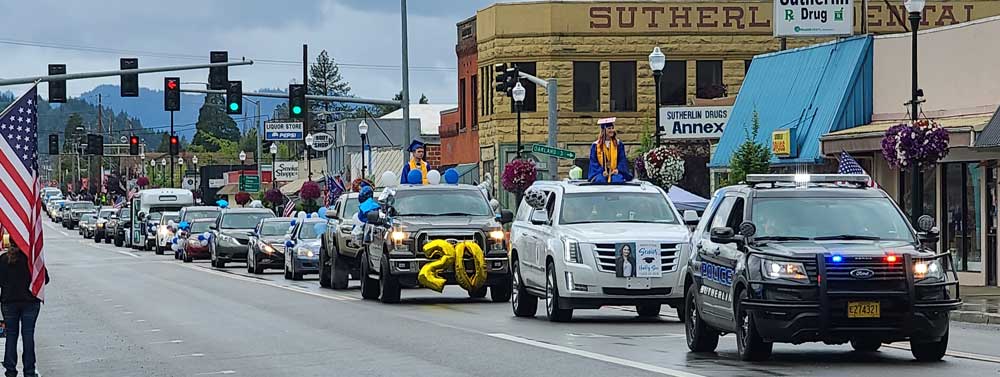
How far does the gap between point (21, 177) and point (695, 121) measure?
26849 millimetres

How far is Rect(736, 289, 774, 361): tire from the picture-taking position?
1524 cm

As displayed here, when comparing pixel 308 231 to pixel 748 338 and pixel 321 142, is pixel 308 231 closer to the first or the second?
pixel 321 142

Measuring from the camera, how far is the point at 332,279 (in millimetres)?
33750

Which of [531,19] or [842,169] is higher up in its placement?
[531,19]

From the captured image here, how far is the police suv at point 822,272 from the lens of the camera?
14750 millimetres

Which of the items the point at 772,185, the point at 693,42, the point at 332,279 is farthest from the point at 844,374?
the point at 693,42

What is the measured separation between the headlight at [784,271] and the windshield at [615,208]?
7.54 meters

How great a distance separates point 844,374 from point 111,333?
445 inches

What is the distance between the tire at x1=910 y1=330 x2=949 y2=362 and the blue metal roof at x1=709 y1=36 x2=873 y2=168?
18.6 metres

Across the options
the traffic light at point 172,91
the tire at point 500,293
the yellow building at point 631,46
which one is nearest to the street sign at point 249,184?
the yellow building at point 631,46

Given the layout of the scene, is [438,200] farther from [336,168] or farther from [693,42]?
[336,168]

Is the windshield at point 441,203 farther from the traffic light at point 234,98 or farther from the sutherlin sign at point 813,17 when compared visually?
the traffic light at point 234,98

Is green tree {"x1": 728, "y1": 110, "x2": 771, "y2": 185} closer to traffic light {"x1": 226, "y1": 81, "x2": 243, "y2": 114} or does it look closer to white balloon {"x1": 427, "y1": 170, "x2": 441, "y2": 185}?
white balloon {"x1": 427, "y1": 170, "x2": 441, "y2": 185}

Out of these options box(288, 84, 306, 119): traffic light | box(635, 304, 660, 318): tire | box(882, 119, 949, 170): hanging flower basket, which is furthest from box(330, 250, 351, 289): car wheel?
box(288, 84, 306, 119): traffic light
